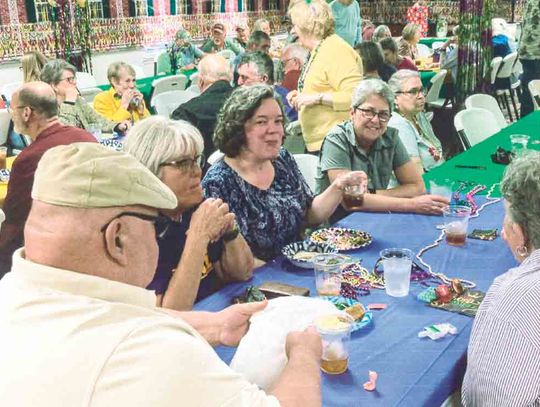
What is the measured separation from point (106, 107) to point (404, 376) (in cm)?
460

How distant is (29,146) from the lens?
10.3ft

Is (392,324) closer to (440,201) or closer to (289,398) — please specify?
(289,398)

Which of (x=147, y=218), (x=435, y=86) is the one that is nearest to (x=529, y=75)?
(x=435, y=86)

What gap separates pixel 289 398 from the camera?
4.27 feet

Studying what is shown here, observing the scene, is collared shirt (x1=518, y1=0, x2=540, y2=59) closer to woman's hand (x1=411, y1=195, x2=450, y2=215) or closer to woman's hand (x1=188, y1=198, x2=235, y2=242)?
woman's hand (x1=411, y1=195, x2=450, y2=215)

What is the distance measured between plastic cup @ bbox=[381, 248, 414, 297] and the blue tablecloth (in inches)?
1.1

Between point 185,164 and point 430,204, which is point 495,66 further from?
point 185,164

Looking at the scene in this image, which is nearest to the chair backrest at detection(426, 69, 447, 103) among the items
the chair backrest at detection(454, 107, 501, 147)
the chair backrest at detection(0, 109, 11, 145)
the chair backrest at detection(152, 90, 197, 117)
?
the chair backrest at detection(454, 107, 501, 147)

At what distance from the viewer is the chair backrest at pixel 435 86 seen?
24.7ft

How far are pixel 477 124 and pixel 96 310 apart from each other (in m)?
4.34


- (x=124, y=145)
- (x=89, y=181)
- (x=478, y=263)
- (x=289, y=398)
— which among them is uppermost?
(x=89, y=181)

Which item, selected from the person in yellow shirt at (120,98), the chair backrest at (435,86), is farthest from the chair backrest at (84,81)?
the chair backrest at (435,86)

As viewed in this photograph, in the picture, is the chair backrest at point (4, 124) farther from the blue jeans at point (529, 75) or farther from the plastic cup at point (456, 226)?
the blue jeans at point (529, 75)

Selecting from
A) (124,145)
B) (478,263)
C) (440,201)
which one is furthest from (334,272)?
(440,201)
